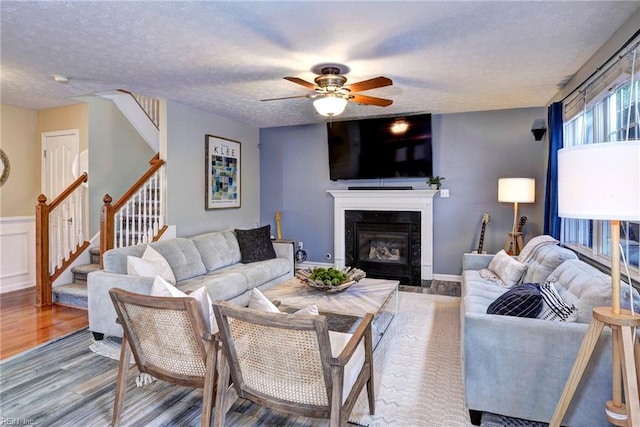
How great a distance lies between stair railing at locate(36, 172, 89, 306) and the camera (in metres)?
4.04

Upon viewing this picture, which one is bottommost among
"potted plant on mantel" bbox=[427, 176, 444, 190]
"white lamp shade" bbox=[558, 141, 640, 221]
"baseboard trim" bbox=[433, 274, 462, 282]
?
"baseboard trim" bbox=[433, 274, 462, 282]

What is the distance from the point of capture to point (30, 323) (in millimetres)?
3500

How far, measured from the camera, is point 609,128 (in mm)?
2916

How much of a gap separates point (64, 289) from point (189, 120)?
2.51 meters

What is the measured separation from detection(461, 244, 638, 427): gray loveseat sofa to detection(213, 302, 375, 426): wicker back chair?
703 mm

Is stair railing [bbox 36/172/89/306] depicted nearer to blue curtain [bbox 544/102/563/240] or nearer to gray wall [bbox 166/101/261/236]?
gray wall [bbox 166/101/261/236]

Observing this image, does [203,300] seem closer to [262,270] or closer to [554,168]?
[262,270]

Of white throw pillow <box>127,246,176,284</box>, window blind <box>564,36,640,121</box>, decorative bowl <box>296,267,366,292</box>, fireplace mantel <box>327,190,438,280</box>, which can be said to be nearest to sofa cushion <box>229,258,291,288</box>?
decorative bowl <box>296,267,366,292</box>

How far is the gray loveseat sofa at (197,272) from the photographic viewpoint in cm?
298

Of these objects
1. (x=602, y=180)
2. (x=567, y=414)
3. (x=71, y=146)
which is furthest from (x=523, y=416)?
(x=71, y=146)

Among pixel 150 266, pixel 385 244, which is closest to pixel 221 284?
pixel 150 266

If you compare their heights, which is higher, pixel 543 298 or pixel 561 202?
pixel 561 202

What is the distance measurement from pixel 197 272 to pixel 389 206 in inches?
117

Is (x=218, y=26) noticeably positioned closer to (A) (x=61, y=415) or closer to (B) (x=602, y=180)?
(B) (x=602, y=180)
